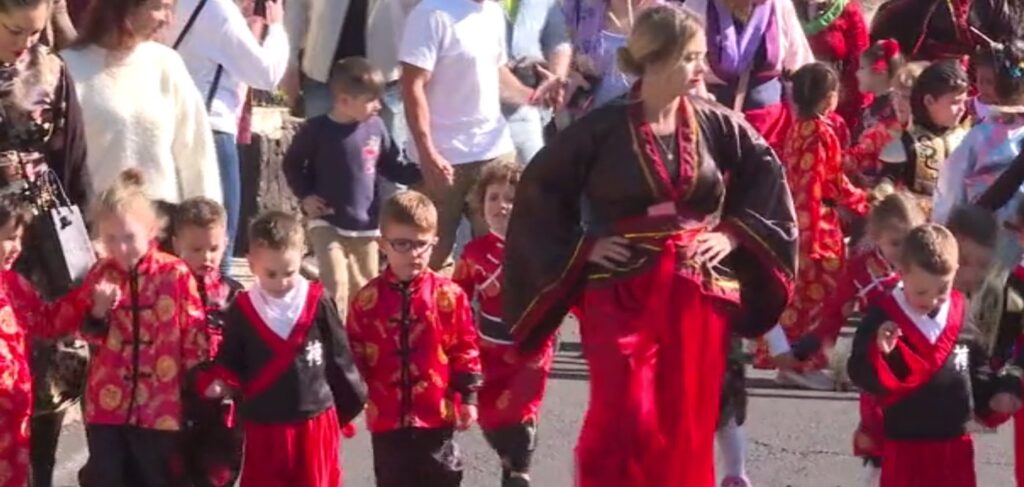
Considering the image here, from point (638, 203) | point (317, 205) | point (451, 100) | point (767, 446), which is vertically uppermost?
point (451, 100)

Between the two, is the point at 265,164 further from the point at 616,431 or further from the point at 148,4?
the point at 616,431

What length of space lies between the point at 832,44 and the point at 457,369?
4.65 meters

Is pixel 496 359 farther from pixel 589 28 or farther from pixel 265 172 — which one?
pixel 265 172

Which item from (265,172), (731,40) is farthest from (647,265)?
(265,172)

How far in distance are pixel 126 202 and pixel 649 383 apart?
145 cm

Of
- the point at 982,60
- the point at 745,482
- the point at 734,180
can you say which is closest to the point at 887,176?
Answer: the point at 982,60

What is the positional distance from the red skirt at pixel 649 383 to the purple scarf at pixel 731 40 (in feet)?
9.17

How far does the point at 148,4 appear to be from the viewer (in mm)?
6441

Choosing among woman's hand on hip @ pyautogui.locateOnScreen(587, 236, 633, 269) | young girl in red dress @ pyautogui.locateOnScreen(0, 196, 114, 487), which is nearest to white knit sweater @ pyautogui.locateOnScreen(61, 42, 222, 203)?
young girl in red dress @ pyautogui.locateOnScreen(0, 196, 114, 487)

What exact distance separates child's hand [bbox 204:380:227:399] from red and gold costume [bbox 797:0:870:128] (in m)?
5.08

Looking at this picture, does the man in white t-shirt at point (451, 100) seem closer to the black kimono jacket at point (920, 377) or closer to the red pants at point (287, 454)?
the red pants at point (287, 454)

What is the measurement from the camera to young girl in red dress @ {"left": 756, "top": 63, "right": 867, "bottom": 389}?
840 cm

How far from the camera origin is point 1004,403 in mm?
5754

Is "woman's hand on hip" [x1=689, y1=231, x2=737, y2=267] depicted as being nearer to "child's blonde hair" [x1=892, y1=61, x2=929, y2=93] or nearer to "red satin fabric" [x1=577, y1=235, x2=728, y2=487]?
"red satin fabric" [x1=577, y1=235, x2=728, y2=487]
